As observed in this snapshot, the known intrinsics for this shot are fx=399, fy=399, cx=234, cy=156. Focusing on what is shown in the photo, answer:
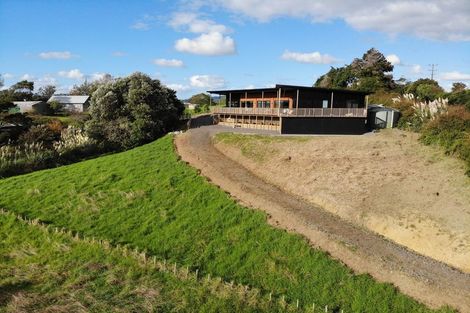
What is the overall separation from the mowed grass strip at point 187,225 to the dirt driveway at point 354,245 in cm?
67

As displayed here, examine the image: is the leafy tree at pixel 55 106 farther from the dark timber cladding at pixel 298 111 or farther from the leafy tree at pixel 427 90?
the leafy tree at pixel 427 90

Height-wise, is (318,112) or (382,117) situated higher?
(318,112)

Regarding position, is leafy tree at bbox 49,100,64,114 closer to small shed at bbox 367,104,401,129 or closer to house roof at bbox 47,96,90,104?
house roof at bbox 47,96,90,104

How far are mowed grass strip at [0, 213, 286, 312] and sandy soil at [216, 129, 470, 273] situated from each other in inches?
322

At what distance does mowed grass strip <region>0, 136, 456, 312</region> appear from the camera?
15383mm

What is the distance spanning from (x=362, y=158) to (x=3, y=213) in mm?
23045

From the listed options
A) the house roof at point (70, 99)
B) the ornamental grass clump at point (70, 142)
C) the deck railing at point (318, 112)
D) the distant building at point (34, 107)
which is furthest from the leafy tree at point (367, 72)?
the distant building at point (34, 107)

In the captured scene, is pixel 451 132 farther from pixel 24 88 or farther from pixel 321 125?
pixel 24 88

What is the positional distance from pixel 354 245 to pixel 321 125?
2215cm

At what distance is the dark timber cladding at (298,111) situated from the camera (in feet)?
125

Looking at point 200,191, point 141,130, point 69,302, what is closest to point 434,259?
point 200,191

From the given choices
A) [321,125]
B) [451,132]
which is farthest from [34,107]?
[451,132]

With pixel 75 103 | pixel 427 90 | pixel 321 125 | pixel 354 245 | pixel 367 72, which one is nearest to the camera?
pixel 354 245

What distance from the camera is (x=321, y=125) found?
127ft
